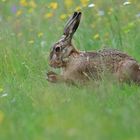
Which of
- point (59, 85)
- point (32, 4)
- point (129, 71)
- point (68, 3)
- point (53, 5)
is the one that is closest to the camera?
point (59, 85)

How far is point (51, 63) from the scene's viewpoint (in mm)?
8773

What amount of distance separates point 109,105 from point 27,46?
11.8 feet

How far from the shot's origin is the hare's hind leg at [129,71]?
340 inches

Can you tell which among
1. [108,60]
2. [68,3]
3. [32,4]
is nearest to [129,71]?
[108,60]

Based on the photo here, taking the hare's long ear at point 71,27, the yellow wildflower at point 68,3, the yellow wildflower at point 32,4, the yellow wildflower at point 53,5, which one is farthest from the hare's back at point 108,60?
the yellow wildflower at point 32,4

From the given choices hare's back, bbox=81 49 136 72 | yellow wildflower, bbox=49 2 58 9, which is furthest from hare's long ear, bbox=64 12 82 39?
yellow wildflower, bbox=49 2 58 9

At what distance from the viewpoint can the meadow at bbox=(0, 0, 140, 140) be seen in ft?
19.7

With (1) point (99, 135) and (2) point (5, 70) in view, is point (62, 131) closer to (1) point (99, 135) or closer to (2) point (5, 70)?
(1) point (99, 135)

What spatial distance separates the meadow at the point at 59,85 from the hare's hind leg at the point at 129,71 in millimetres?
393

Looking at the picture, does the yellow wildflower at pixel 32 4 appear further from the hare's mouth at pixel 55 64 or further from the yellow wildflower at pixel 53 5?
the hare's mouth at pixel 55 64

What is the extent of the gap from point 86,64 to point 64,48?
338 millimetres

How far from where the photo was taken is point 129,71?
28.5ft

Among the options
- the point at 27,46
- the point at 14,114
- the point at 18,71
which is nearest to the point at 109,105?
the point at 14,114

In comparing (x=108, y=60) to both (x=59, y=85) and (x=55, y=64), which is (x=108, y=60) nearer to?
(x=55, y=64)
